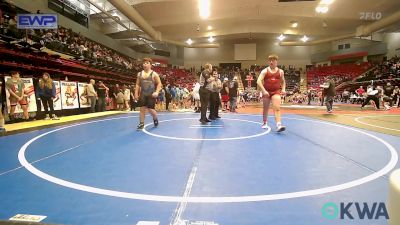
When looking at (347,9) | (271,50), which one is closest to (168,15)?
(347,9)

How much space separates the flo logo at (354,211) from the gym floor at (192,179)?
0.06 metres

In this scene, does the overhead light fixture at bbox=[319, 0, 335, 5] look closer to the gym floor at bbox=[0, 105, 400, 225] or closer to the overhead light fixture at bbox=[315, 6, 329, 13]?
the overhead light fixture at bbox=[315, 6, 329, 13]

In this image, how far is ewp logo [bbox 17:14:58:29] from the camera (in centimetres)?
958

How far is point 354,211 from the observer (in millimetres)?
2152

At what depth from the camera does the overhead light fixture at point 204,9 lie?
21684 mm

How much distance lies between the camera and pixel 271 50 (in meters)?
44.2

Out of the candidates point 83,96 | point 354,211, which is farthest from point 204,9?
point 354,211

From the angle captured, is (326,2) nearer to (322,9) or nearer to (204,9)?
(322,9)


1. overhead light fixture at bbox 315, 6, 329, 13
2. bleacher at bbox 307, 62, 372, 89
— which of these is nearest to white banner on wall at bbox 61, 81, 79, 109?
overhead light fixture at bbox 315, 6, 329, 13

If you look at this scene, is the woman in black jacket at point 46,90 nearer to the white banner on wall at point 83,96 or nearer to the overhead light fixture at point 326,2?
the white banner on wall at point 83,96

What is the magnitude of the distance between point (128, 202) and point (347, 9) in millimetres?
27127

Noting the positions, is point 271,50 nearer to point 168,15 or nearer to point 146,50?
point 146,50

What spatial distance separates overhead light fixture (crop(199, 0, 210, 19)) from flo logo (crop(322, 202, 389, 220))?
69.8 feet

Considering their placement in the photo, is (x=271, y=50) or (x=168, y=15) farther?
(x=271, y=50)
